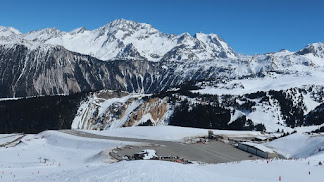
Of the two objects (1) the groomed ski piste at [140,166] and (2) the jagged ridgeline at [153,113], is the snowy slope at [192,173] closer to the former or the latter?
(1) the groomed ski piste at [140,166]

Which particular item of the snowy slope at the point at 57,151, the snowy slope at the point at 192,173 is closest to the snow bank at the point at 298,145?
the snowy slope at the point at 192,173

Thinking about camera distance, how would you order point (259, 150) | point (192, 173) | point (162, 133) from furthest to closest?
point (162, 133) → point (259, 150) → point (192, 173)

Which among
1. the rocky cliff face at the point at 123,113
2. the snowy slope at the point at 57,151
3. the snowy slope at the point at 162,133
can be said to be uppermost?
the rocky cliff face at the point at 123,113

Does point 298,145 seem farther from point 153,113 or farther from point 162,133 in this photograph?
point 153,113

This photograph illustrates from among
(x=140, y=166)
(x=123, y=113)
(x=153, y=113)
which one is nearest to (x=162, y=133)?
(x=140, y=166)

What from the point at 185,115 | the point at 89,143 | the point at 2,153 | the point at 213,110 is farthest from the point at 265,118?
the point at 2,153
